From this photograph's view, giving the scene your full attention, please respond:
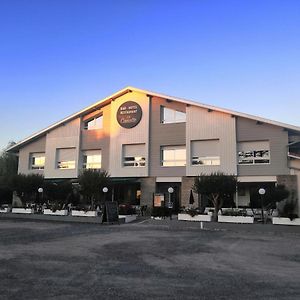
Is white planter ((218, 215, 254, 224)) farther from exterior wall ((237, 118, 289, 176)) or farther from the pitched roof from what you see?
the pitched roof

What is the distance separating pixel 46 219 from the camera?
89.5 ft

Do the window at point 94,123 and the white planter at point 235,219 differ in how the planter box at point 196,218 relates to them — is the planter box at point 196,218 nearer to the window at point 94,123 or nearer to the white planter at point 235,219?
the white planter at point 235,219

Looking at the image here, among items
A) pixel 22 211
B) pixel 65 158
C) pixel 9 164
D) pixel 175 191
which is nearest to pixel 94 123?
pixel 65 158

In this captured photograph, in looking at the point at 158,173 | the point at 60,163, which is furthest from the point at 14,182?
the point at 158,173

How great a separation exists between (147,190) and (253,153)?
935 cm

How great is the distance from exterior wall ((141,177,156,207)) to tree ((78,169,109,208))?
198 inches

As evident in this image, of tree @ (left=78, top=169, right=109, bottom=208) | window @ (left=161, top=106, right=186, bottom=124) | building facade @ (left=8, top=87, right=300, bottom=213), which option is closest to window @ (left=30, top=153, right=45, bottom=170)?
building facade @ (left=8, top=87, right=300, bottom=213)

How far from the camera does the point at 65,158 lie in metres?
37.6

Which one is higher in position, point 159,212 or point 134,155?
point 134,155

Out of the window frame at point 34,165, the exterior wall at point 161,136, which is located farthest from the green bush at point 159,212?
the window frame at point 34,165

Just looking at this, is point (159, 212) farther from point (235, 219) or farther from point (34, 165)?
point (34, 165)

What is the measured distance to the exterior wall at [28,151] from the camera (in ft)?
128

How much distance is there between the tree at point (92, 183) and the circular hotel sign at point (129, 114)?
7.04 meters

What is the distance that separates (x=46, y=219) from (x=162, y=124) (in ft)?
41.7
